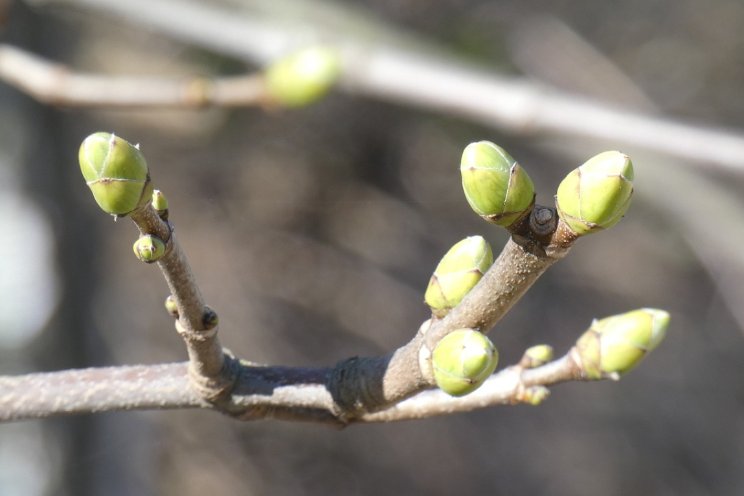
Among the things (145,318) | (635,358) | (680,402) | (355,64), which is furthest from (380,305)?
(635,358)

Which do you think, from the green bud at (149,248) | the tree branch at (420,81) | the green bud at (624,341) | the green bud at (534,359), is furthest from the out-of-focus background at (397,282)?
the green bud at (149,248)

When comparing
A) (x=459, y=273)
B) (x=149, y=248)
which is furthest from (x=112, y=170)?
(x=459, y=273)

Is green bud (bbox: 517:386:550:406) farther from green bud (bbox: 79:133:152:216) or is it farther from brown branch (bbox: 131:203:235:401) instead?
green bud (bbox: 79:133:152:216)

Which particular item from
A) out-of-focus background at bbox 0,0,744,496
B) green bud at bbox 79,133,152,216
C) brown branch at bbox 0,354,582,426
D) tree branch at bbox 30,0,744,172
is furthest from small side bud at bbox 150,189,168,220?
out-of-focus background at bbox 0,0,744,496

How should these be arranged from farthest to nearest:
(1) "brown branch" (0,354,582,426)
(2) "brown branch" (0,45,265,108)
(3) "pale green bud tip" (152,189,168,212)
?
1. (2) "brown branch" (0,45,265,108)
2. (1) "brown branch" (0,354,582,426)
3. (3) "pale green bud tip" (152,189,168,212)

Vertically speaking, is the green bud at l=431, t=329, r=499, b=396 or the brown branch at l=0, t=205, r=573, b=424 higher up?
the green bud at l=431, t=329, r=499, b=396

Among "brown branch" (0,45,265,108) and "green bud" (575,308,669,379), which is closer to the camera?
"green bud" (575,308,669,379)

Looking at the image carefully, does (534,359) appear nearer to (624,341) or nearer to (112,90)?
(624,341)
